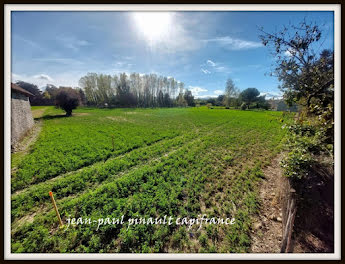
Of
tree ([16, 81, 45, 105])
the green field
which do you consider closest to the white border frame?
the green field

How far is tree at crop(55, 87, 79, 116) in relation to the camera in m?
23.3

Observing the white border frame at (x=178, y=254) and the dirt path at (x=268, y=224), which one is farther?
the dirt path at (x=268, y=224)

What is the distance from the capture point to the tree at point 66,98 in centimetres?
2328

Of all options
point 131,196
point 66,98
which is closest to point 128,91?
point 66,98

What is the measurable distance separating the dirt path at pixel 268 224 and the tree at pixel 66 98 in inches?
1280

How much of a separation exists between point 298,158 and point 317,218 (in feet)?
4.33

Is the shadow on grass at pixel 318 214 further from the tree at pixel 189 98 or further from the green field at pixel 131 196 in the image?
the tree at pixel 189 98

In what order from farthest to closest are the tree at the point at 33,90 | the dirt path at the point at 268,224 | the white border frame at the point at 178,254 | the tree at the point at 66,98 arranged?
the tree at the point at 66,98, the tree at the point at 33,90, the dirt path at the point at 268,224, the white border frame at the point at 178,254

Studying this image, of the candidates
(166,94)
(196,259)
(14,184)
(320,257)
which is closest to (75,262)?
(196,259)

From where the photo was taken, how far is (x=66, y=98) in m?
23.6

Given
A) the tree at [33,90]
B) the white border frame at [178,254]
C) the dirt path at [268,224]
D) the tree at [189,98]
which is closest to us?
the white border frame at [178,254]

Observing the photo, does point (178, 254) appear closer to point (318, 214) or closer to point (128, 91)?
point (318, 214)

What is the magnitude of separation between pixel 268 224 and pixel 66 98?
109 feet

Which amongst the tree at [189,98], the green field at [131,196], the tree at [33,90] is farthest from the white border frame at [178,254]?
the tree at [189,98]
